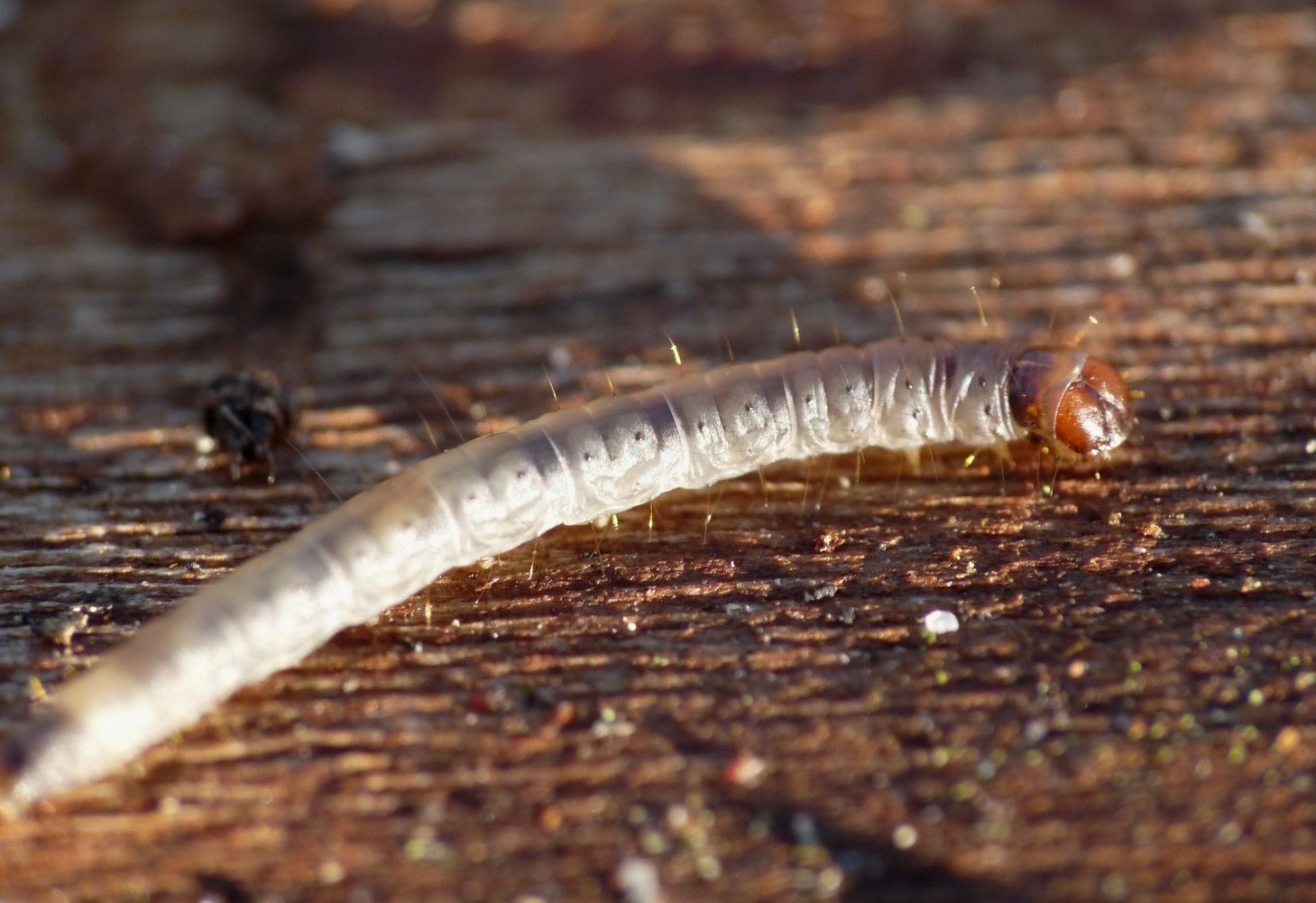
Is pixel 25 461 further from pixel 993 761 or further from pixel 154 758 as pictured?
pixel 993 761

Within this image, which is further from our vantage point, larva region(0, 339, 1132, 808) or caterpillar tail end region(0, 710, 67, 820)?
larva region(0, 339, 1132, 808)

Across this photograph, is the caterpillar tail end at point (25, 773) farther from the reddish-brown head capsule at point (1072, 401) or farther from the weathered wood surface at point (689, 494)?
the reddish-brown head capsule at point (1072, 401)

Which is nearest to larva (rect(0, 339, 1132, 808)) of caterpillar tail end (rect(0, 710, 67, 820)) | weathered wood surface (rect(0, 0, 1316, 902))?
caterpillar tail end (rect(0, 710, 67, 820))

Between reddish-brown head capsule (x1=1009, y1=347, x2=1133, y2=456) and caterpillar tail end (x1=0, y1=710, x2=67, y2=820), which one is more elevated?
reddish-brown head capsule (x1=1009, y1=347, x2=1133, y2=456)

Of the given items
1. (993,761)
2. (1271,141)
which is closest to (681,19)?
(1271,141)

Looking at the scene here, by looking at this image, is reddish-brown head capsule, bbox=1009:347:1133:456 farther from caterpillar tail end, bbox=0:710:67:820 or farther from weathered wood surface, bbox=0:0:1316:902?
caterpillar tail end, bbox=0:710:67:820

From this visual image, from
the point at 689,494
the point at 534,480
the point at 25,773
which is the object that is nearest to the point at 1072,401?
the point at 689,494

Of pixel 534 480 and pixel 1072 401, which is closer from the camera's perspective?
pixel 534 480

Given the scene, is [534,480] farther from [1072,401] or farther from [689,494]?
[1072,401]
